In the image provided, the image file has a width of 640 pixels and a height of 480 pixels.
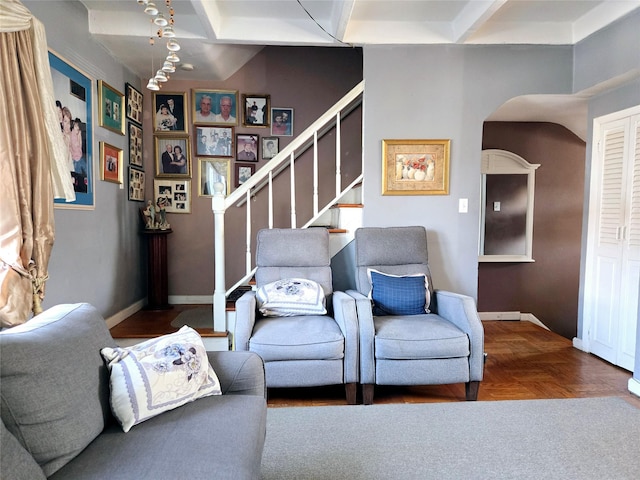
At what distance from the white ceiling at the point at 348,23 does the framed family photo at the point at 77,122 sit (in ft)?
1.69

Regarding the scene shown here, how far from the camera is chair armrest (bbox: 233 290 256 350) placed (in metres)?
2.24

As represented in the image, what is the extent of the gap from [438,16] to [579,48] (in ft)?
3.81

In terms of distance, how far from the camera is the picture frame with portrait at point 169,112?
3.89 m

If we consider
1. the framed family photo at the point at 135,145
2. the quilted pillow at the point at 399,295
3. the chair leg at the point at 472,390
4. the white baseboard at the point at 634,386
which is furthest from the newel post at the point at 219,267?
the white baseboard at the point at 634,386

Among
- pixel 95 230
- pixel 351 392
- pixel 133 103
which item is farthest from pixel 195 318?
pixel 133 103

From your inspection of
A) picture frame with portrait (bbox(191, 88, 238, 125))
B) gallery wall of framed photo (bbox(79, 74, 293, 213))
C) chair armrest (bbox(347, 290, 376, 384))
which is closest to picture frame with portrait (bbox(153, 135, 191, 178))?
gallery wall of framed photo (bbox(79, 74, 293, 213))

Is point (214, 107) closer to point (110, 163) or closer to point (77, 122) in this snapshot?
point (110, 163)

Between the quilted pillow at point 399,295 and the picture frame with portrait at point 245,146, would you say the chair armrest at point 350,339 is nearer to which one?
the quilted pillow at point 399,295

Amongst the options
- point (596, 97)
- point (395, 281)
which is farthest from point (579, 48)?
point (395, 281)

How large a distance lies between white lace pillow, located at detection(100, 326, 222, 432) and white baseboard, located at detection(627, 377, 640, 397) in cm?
259

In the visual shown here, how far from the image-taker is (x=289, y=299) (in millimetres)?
2549

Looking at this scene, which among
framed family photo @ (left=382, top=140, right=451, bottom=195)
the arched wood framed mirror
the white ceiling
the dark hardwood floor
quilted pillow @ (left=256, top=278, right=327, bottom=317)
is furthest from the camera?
the arched wood framed mirror

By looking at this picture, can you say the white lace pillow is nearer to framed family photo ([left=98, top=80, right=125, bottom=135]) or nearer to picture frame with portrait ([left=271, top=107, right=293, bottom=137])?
framed family photo ([left=98, top=80, right=125, bottom=135])

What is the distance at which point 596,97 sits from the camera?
123 inches
